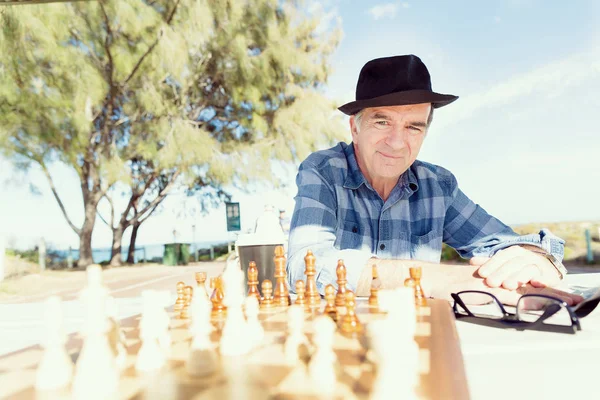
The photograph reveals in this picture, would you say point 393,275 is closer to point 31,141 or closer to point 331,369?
point 331,369

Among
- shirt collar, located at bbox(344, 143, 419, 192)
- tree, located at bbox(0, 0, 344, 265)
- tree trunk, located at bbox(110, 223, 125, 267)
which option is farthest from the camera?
tree trunk, located at bbox(110, 223, 125, 267)

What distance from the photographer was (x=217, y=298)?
103 cm

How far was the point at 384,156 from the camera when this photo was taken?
4.90ft

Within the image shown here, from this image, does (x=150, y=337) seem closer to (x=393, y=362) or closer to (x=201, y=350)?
(x=201, y=350)

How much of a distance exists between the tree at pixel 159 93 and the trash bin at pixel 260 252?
298 inches

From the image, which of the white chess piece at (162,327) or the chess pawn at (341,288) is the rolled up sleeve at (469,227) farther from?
the white chess piece at (162,327)

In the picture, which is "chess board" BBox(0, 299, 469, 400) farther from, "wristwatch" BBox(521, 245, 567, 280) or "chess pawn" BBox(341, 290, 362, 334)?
"wristwatch" BBox(521, 245, 567, 280)

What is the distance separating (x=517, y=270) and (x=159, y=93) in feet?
30.1

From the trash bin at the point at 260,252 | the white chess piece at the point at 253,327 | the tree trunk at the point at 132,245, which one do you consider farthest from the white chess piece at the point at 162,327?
the tree trunk at the point at 132,245

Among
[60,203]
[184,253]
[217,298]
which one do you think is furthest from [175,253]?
[217,298]

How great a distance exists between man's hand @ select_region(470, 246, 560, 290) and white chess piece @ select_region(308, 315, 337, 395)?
704 millimetres

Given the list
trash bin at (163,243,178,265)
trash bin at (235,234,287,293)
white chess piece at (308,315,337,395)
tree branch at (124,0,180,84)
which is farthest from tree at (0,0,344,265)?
white chess piece at (308,315,337,395)

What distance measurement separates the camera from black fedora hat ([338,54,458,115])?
140 centimetres

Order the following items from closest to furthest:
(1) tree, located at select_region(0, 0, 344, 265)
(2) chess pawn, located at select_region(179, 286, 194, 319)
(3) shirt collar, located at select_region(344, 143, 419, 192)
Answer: (2) chess pawn, located at select_region(179, 286, 194, 319), (3) shirt collar, located at select_region(344, 143, 419, 192), (1) tree, located at select_region(0, 0, 344, 265)
